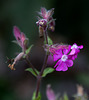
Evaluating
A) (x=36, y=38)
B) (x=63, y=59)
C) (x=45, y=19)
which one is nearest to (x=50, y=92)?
(x=63, y=59)

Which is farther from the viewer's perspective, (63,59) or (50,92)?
(50,92)

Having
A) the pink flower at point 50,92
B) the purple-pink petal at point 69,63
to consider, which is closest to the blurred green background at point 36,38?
the pink flower at point 50,92

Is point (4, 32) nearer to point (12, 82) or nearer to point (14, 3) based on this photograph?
point (14, 3)

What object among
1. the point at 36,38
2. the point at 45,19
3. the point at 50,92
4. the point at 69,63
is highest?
the point at 36,38

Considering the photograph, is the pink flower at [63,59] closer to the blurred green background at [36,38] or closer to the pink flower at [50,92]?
the pink flower at [50,92]

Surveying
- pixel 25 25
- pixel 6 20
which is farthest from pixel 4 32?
pixel 25 25

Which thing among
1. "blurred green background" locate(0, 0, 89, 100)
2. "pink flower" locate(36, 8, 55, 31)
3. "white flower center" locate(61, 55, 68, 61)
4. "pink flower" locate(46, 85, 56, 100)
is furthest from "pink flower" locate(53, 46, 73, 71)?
"blurred green background" locate(0, 0, 89, 100)

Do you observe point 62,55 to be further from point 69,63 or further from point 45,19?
point 45,19

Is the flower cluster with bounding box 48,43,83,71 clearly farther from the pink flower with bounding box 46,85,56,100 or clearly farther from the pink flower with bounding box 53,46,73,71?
the pink flower with bounding box 46,85,56,100

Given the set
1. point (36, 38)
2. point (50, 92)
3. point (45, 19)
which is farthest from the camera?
point (36, 38)
